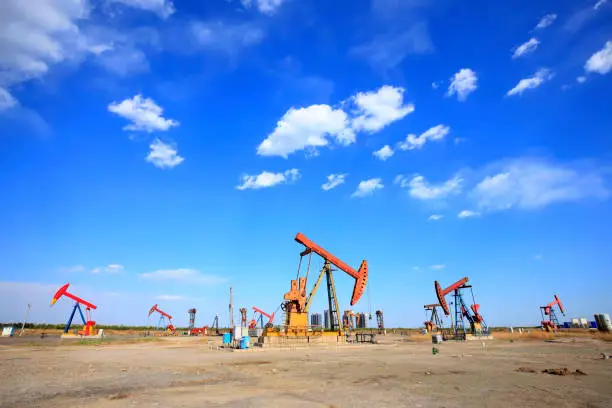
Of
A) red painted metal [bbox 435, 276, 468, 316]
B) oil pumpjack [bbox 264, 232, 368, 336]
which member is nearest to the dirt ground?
oil pumpjack [bbox 264, 232, 368, 336]

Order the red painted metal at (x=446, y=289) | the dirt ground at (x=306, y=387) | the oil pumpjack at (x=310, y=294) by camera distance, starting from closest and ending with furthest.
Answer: the dirt ground at (x=306, y=387) < the oil pumpjack at (x=310, y=294) < the red painted metal at (x=446, y=289)

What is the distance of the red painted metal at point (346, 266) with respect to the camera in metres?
30.6

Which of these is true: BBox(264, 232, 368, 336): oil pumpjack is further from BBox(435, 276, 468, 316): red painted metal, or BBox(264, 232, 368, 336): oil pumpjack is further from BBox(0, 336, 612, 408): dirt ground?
BBox(435, 276, 468, 316): red painted metal

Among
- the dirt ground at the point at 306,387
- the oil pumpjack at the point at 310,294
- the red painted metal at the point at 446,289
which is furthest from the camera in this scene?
the red painted metal at the point at 446,289

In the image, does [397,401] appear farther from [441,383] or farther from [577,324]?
[577,324]

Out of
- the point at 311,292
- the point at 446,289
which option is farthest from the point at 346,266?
the point at 446,289

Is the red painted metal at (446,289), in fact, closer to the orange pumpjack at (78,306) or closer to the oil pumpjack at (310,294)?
the oil pumpjack at (310,294)

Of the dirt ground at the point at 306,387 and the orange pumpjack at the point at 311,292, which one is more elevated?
the orange pumpjack at the point at 311,292

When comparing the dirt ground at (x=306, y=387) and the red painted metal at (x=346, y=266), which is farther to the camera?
the red painted metal at (x=346, y=266)

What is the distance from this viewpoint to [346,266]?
3175 centimetres

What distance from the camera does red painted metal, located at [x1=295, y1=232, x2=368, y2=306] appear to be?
3059 cm

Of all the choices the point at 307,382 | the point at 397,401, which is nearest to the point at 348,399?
the point at 397,401

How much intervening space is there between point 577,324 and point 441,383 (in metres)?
102

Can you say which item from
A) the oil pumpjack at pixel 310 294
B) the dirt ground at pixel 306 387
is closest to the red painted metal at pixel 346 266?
the oil pumpjack at pixel 310 294
